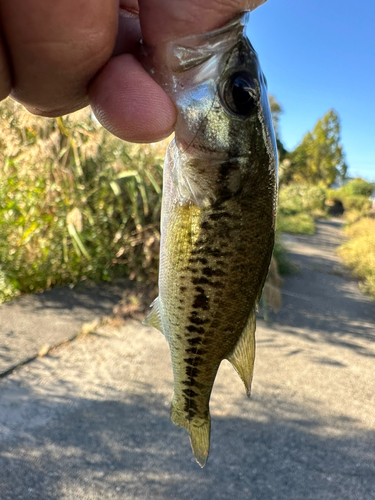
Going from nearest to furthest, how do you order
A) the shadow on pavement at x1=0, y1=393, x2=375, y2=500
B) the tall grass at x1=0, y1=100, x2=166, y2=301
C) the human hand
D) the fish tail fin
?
the human hand < the fish tail fin < the shadow on pavement at x1=0, y1=393, x2=375, y2=500 < the tall grass at x1=0, y1=100, x2=166, y2=301

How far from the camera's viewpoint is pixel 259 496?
313 cm

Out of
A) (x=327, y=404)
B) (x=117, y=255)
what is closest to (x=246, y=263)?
Result: (x=327, y=404)

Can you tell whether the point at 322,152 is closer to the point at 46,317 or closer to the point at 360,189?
the point at 360,189

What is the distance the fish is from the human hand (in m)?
0.05

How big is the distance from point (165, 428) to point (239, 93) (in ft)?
11.1

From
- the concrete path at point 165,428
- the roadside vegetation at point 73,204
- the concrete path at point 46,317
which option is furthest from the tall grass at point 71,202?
the concrete path at point 165,428

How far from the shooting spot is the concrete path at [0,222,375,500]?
3.06 metres

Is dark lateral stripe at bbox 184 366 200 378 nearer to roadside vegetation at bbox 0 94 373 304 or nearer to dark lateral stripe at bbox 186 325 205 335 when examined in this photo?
dark lateral stripe at bbox 186 325 205 335

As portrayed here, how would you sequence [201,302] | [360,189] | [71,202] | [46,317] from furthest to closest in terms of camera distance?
[360,189], [71,202], [46,317], [201,302]

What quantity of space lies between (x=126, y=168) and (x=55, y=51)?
4821 millimetres

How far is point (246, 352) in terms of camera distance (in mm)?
1352

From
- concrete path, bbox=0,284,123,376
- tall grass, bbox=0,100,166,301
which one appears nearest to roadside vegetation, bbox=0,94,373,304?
tall grass, bbox=0,100,166,301

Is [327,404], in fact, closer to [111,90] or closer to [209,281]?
[209,281]

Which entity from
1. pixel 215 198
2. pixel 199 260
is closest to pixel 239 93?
pixel 215 198
